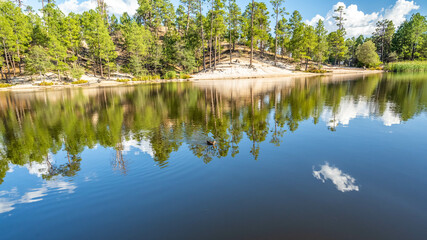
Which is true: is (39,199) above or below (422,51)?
below

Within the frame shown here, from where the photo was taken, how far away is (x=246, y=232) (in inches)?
208

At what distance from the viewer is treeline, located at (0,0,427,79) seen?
53.1 m

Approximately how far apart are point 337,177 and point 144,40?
68.6 metres

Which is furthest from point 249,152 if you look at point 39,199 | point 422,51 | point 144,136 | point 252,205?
point 422,51

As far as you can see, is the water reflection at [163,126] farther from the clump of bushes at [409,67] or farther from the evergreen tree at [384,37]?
the evergreen tree at [384,37]

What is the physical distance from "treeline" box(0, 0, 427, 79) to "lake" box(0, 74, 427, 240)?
49.0 metres

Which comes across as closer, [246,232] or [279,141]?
[246,232]

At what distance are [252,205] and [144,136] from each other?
352 inches

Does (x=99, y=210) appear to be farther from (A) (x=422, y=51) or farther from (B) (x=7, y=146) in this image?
(A) (x=422, y=51)

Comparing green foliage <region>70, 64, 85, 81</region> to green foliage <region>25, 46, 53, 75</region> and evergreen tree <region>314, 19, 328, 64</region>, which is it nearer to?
green foliage <region>25, 46, 53, 75</region>

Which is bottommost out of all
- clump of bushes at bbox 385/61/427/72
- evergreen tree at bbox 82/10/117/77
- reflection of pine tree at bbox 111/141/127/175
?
reflection of pine tree at bbox 111/141/127/175

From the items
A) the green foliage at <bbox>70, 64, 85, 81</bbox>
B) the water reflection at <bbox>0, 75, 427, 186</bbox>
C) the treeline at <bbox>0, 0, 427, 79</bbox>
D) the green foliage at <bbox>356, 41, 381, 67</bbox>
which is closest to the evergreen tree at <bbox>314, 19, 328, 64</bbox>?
the treeline at <bbox>0, 0, 427, 79</bbox>

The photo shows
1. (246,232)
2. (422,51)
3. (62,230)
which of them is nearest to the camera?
(246,232)

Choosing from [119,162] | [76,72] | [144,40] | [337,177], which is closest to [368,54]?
[144,40]
